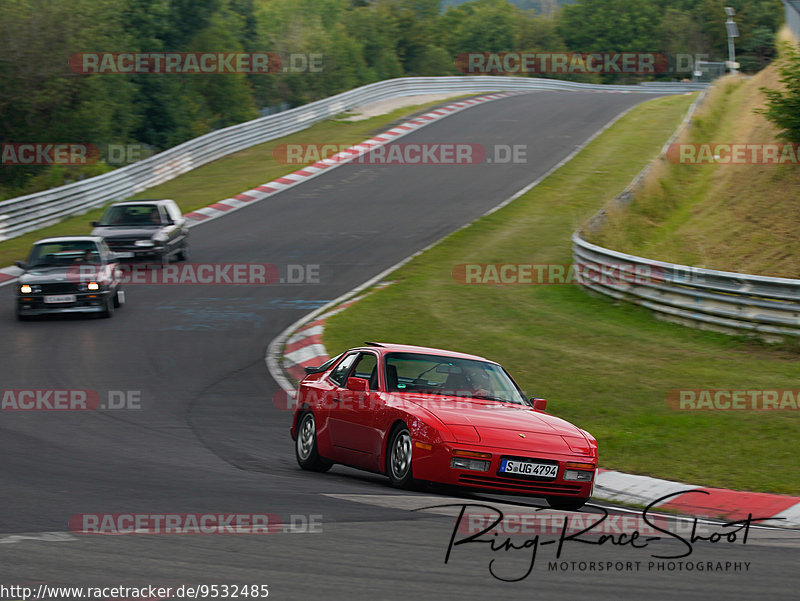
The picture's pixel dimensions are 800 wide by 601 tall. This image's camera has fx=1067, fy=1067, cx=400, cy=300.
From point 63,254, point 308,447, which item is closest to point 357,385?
point 308,447

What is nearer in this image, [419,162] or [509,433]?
[509,433]

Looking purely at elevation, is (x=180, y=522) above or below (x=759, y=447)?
above

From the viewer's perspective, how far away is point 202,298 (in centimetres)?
2128

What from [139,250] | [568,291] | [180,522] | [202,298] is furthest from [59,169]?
[180,522]

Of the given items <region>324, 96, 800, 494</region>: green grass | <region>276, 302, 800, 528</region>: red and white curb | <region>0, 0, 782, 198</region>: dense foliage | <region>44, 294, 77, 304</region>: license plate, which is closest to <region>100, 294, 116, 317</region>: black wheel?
<region>44, 294, 77, 304</region>: license plate

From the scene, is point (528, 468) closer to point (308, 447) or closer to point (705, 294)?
point (308, 447)

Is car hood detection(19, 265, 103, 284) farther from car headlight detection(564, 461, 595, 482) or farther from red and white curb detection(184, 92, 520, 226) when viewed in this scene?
car headlight detection(564, 461, 595, 482)

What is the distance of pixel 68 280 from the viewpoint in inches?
747

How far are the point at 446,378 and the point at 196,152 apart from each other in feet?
98.7

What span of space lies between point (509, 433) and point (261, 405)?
5465 millimetres

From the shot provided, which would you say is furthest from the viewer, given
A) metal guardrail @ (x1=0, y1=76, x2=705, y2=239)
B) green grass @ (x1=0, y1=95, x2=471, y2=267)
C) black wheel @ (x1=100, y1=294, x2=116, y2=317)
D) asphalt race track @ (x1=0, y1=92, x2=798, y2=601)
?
metal guardrail @ (x1=0, y1=76, x2=705, y2=239)

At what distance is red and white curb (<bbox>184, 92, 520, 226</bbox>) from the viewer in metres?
31.2

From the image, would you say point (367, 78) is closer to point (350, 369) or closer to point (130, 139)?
point (130, 139)

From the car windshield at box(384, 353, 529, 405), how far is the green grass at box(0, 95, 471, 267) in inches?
665
